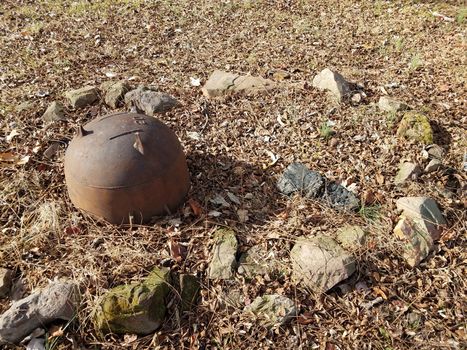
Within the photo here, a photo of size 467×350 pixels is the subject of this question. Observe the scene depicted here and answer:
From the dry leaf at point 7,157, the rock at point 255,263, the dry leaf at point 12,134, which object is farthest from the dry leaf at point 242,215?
the dry leaf at point 12,134

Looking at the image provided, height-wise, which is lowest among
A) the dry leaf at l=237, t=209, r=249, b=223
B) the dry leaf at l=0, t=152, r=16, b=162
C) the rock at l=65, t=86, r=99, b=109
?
the dry leaf at l=237, t=209, r=249, b=223

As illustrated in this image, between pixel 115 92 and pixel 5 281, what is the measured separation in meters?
2.25

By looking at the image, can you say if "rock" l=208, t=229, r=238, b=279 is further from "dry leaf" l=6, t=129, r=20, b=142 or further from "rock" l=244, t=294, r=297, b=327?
"dry leaf" l=6, t=129, r=20, b=142

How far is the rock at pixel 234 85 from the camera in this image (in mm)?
4441

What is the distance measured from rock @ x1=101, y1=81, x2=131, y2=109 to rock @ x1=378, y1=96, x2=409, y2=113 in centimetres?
273

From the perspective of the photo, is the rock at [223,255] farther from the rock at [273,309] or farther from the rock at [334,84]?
the rock at [334,84]

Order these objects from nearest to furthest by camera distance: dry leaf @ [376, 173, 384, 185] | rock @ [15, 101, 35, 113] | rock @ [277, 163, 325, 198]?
rock @ [277, 163, 325, 198] → dry leaf @ [376, 173, 384, 185] → rock @ [15, 101, 35, 113]

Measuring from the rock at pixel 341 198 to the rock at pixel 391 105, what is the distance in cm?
122

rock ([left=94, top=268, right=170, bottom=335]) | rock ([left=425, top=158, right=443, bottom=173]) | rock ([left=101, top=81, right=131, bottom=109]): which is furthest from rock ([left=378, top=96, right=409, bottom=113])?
rock ([left=94, top=268, right=170, bottom=335])

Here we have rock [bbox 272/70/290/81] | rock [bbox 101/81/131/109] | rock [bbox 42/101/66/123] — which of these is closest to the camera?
rock [bbox 42/101/66/123]

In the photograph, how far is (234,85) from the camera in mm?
4484

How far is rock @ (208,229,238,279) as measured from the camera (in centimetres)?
281

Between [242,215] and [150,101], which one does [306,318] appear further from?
[150,101]

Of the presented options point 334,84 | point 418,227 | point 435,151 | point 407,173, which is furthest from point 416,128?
point 418,227
